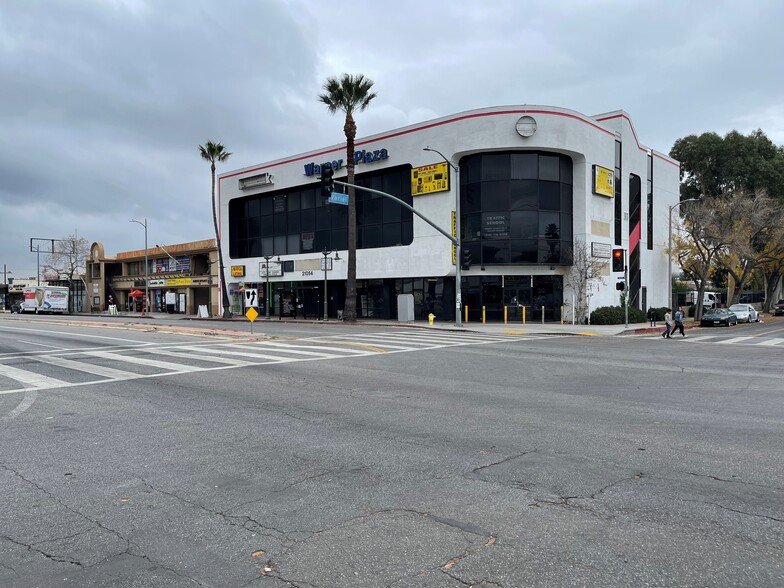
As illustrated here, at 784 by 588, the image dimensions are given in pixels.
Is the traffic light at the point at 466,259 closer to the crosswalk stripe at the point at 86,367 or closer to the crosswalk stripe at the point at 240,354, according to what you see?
the crosswalk stripe at the point at 240,354

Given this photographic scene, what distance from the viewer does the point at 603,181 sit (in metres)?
35.5

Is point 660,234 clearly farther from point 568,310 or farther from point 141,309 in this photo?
point 141,309

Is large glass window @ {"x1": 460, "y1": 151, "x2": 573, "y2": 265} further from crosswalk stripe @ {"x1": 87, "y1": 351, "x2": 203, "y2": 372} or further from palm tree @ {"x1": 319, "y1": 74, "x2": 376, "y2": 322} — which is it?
crosswalk stripe @ {"x1": 87, "y1": 351, "x2": 203, "y2": 372}

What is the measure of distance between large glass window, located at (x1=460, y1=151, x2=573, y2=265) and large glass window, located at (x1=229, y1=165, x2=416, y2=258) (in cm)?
570

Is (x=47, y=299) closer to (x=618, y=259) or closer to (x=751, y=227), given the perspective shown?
(x=618, y=259)

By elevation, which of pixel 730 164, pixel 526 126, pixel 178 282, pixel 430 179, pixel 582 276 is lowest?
pixel 582 276

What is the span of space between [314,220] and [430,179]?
494 inches

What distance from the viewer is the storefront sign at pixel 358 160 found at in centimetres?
3853

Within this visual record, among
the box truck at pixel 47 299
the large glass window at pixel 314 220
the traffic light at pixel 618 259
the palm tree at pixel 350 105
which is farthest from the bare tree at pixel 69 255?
the traffic light at pixel 618 259

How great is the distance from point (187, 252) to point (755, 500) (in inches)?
2431

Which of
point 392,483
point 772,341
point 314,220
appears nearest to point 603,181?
point 772,341

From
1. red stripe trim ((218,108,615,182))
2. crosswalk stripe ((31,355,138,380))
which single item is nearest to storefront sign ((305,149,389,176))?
red stripe trim ((218,108,615,182))

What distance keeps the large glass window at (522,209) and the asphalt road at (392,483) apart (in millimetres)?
22741

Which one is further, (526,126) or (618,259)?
(526,126)
